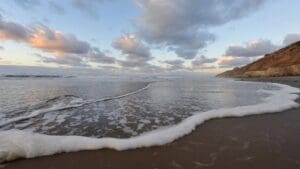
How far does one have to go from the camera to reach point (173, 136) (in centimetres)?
Result: 512

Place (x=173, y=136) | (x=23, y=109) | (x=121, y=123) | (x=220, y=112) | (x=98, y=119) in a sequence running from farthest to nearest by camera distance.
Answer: (x=23, y=109) → (x=220, y=112) → (x=98, y=119) → (x=121, y=123) → (x=173, y=136)

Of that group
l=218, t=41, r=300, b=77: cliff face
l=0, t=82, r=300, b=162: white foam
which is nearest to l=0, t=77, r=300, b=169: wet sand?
l=0, t=82, r=300, b=162: white foam

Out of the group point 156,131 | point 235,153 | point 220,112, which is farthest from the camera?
point 220,112

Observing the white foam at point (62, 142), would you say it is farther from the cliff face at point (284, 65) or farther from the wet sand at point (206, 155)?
the cliff face at point (284, 65)

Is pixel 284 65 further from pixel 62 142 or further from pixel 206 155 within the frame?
pixel 62 142

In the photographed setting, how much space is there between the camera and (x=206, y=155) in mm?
3992

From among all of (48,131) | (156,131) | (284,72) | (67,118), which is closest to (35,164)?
(48,131)

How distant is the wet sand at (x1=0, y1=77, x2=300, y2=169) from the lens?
3.60 meters

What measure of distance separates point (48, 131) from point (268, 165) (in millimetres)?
5660

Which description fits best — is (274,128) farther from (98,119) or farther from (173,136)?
(98,119)

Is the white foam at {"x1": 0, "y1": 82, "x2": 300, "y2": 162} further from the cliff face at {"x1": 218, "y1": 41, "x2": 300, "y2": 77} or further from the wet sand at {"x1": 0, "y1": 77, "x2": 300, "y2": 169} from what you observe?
the cliff face at {"x1": 218, "y1": 41, "x2": 300, "y2": 77}

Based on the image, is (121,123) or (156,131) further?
(121,123)

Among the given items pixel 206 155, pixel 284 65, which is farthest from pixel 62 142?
pixel 284 65

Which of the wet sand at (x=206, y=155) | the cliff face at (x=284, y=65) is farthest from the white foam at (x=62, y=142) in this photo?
the cliff face at (x=284, y=65)
